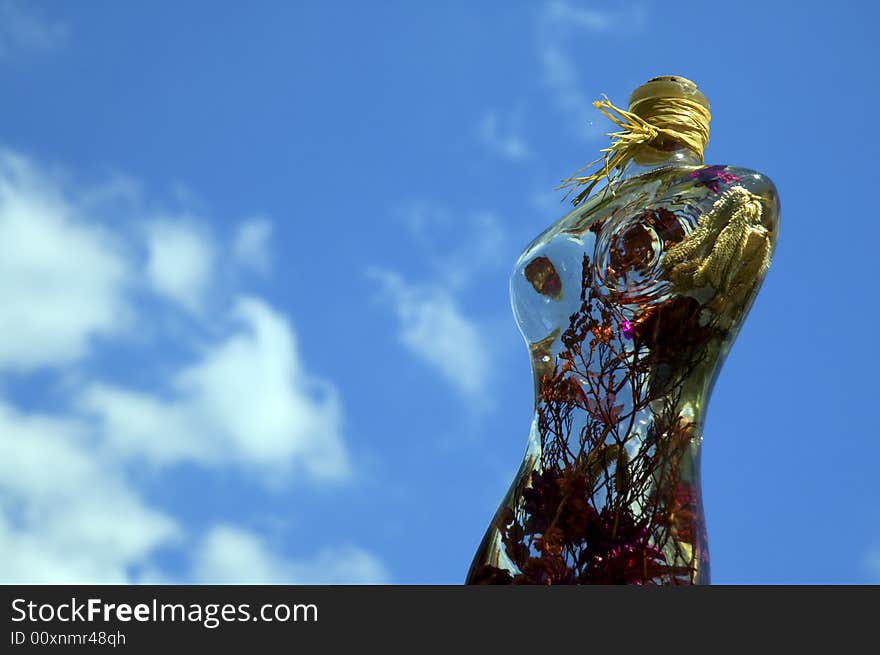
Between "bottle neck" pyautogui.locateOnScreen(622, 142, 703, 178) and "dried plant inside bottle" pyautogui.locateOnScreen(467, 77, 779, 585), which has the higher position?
"bottle neck" pyautogui.locateOnScreen(622, 142, 703, 178)

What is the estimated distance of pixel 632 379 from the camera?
101 cm

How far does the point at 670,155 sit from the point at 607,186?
0.07 m

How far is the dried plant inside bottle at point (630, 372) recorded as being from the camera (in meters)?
0.97

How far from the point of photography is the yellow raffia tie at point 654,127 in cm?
116

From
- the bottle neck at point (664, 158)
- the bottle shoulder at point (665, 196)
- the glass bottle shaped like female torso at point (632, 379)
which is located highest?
the bottle neck at point (664, 158)

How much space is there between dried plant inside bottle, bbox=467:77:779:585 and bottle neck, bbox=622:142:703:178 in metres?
0.05

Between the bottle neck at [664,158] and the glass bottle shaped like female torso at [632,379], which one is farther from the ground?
the bottle neck at [664,158]

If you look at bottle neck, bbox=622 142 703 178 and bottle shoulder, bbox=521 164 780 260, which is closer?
bottle shoulder, bbox=521 164 780 260

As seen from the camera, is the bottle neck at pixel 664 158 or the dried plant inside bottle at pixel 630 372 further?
the bottle neck at pixel 664 158

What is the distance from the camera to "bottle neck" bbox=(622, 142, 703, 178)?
1151 millimetres

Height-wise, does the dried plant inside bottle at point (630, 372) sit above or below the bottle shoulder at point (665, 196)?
below

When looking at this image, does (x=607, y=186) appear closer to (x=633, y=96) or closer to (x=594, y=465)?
(x=633, y=96)
